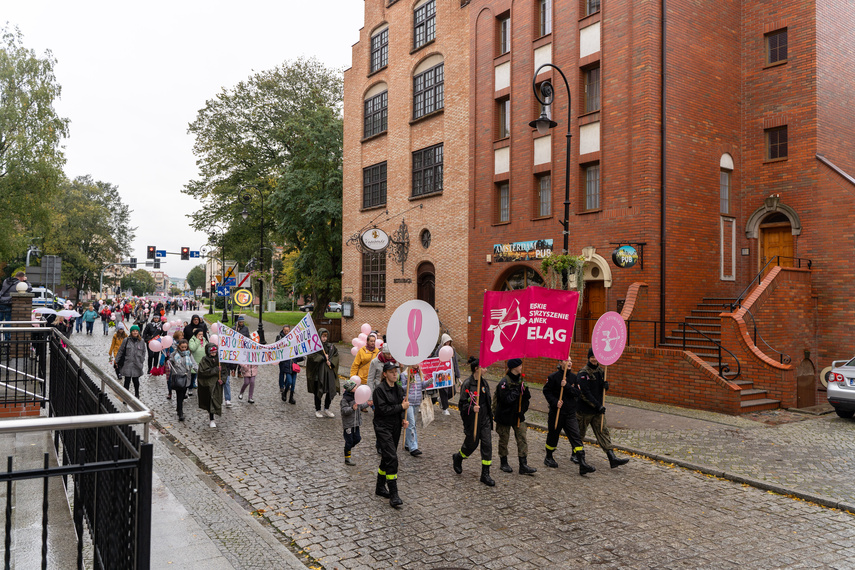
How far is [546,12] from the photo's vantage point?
2053cm

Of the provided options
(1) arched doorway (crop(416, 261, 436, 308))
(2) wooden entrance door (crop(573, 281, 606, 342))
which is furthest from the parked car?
(1) arched doorway (crop(416, 261, 436, 308))

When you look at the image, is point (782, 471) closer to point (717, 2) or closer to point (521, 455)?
point (521, 455)

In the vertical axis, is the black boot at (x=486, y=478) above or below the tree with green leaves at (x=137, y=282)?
below

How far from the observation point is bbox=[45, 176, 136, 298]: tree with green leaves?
65000 mm

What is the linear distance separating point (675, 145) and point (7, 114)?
110 feet

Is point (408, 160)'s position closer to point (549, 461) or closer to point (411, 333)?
point (411, 333)

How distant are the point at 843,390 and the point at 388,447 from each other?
1089 centimetres

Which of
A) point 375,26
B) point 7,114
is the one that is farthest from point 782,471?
point 7,114

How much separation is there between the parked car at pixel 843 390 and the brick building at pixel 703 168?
162 centimetres

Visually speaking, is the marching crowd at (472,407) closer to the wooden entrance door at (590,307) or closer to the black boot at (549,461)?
the black boot at (549,461)

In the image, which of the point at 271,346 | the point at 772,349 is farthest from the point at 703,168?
the point at 271,346

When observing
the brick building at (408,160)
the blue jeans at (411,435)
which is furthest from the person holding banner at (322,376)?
the brick building at (408,160)

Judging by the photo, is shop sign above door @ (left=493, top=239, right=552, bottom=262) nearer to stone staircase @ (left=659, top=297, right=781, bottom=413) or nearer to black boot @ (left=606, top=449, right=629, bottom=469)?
stone staircase @ (left=659, top=297, right=781, bottom=413)

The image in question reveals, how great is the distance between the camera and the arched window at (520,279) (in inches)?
808
